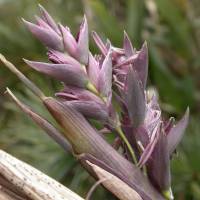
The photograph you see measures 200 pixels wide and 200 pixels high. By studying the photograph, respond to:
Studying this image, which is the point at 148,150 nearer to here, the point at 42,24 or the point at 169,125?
the point at 169,125

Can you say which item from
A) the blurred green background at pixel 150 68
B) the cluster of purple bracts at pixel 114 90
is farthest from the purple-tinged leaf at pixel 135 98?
the blurred green background at pixel 150 68

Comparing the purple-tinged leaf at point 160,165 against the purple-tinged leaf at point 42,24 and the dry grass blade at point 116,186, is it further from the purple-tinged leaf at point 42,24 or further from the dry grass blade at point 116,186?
the purple-tinged leaf at point 42,24

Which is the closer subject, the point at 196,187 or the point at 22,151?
the point at 196,187

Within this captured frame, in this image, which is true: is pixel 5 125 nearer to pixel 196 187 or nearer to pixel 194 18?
pixel 194 18

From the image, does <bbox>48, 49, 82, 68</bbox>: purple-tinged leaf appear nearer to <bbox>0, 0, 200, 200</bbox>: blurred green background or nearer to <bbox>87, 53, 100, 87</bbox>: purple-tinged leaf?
<bbox>87, 53, 100, 87</bbox>: purple-tinged leaf

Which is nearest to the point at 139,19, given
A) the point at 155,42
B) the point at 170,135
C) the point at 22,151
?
the point at 155,42

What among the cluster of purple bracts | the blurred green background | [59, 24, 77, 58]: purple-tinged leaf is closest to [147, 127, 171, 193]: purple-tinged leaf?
the cluster of purple bracts
